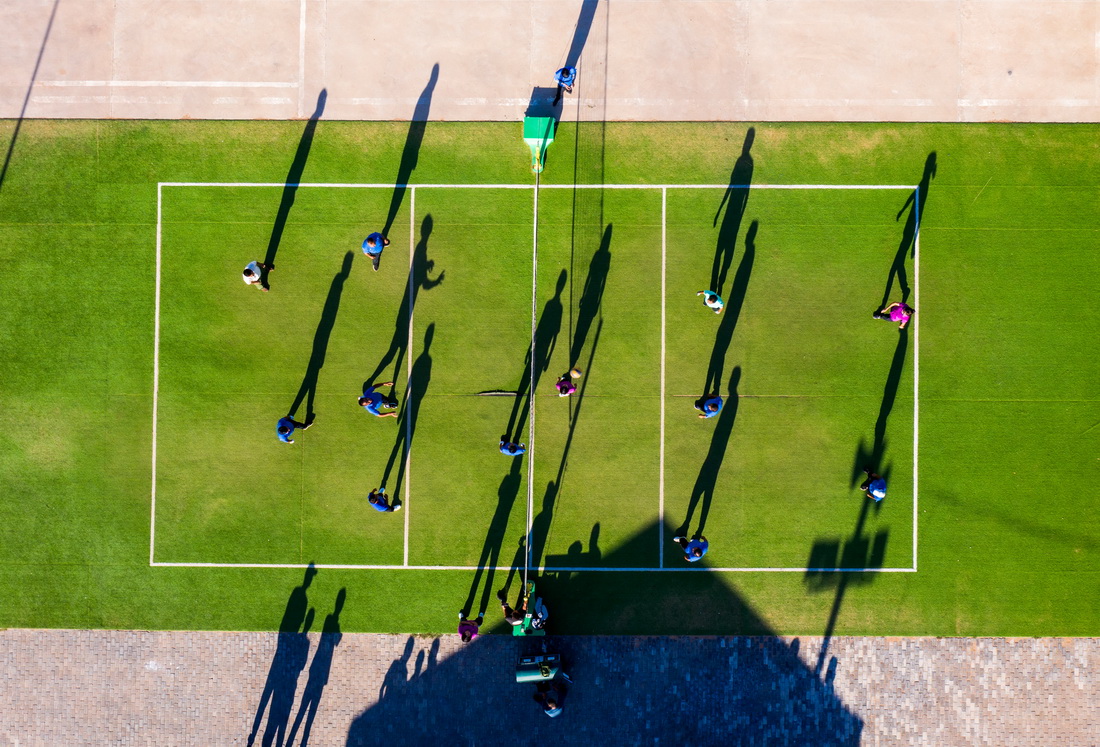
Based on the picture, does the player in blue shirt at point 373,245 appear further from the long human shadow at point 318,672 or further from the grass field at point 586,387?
the long human shadow at point 318,672

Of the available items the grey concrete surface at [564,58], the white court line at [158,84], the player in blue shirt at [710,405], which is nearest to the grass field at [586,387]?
the player in blue shirt at [710,405]

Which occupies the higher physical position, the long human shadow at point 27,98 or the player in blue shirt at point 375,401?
the long human shadow at point 27,98

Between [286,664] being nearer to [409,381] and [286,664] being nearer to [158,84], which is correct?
[409,381]

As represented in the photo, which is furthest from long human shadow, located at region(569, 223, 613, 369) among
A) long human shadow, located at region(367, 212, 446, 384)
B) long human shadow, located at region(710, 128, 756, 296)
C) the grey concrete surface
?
long human shadow, located at region(367, 212, 446, 384)

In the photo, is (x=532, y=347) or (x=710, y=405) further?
(x=532, y=347)

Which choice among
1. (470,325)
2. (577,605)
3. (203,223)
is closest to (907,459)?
(577,605)

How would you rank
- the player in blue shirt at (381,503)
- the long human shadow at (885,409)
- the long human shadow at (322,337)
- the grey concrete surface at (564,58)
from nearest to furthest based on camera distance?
the player in blue shirt at (381,503)
the long human shadow at (885,409)
the long human shadow at (322,337)
the grey concrete surface at (564,58)

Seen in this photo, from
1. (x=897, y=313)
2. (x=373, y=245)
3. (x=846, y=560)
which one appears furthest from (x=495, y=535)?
(x=897, y=313)
